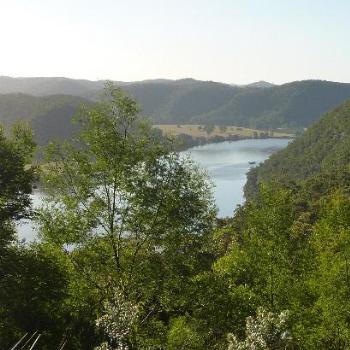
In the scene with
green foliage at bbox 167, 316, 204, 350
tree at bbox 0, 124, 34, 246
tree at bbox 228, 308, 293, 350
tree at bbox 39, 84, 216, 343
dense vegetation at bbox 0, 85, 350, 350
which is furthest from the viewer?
tree at bbox 0, 124, 34, 246

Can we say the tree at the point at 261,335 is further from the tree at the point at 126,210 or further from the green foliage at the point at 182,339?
the tree at the point at 126,210

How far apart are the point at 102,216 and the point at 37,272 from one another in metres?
3.48

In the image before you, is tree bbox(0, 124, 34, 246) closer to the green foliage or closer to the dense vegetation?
the dense vegetation

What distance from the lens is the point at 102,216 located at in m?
19.5

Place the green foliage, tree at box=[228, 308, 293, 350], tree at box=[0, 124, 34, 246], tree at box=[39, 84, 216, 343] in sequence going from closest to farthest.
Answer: tree at box=[228, 308, 293, 350] < the green foliage < tree at box=[39, 84, 216, 343] < tree at box=[0, 124, 34, 246]

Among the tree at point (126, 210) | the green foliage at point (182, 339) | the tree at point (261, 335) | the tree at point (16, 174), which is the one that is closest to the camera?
the tree at point (261, 335)

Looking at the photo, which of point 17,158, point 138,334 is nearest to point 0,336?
point 138,334

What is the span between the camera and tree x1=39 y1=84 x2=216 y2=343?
1881 cm

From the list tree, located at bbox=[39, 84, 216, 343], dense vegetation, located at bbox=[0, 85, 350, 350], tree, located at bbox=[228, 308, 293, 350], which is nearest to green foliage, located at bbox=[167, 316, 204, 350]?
dense vegetation, located at bbox=[0, 85, 350, 350]

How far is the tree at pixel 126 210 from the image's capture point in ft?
61.7

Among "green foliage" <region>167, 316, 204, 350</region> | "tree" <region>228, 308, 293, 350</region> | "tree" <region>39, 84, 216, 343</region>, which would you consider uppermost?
"tree" <region>39, 84, 216, 343</region>

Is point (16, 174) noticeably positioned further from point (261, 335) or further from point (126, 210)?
point (261, 335)

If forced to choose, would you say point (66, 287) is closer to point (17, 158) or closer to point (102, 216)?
point (102, 216)

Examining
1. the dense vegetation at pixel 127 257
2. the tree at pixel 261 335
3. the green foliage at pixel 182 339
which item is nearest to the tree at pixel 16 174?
the dense vegetation at pixel 127 257
